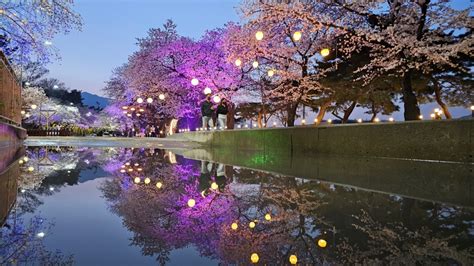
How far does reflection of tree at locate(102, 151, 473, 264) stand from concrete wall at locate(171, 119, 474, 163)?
14.2 ft

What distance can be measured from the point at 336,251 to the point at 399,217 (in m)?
1.29

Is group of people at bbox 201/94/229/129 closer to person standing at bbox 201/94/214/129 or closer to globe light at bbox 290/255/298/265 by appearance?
person standing at bbox 201/94/214/129

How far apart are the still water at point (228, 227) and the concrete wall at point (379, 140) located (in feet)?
14.1

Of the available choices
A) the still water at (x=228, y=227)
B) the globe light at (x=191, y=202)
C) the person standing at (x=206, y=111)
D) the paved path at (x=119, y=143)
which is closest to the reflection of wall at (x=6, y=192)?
the still water at (x=228, y=227)

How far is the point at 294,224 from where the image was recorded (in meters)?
3.11

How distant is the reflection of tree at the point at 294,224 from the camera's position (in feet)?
7.62

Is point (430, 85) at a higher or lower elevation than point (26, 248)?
higher

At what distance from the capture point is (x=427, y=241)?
262 centimetres

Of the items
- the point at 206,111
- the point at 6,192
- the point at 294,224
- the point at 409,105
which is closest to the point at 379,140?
the point at 409,105

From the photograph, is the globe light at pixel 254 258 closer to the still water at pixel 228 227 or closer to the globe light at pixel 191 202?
the still water at pixel 228 227

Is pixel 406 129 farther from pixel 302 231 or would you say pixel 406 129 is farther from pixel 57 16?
pixel 57 16

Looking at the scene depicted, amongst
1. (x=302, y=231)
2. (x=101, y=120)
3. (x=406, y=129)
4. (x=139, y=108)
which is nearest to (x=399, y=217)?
(x=302, y=231)

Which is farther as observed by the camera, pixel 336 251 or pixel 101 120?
pixel 101 120

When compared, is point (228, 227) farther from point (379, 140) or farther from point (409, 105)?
point (409, 105)
